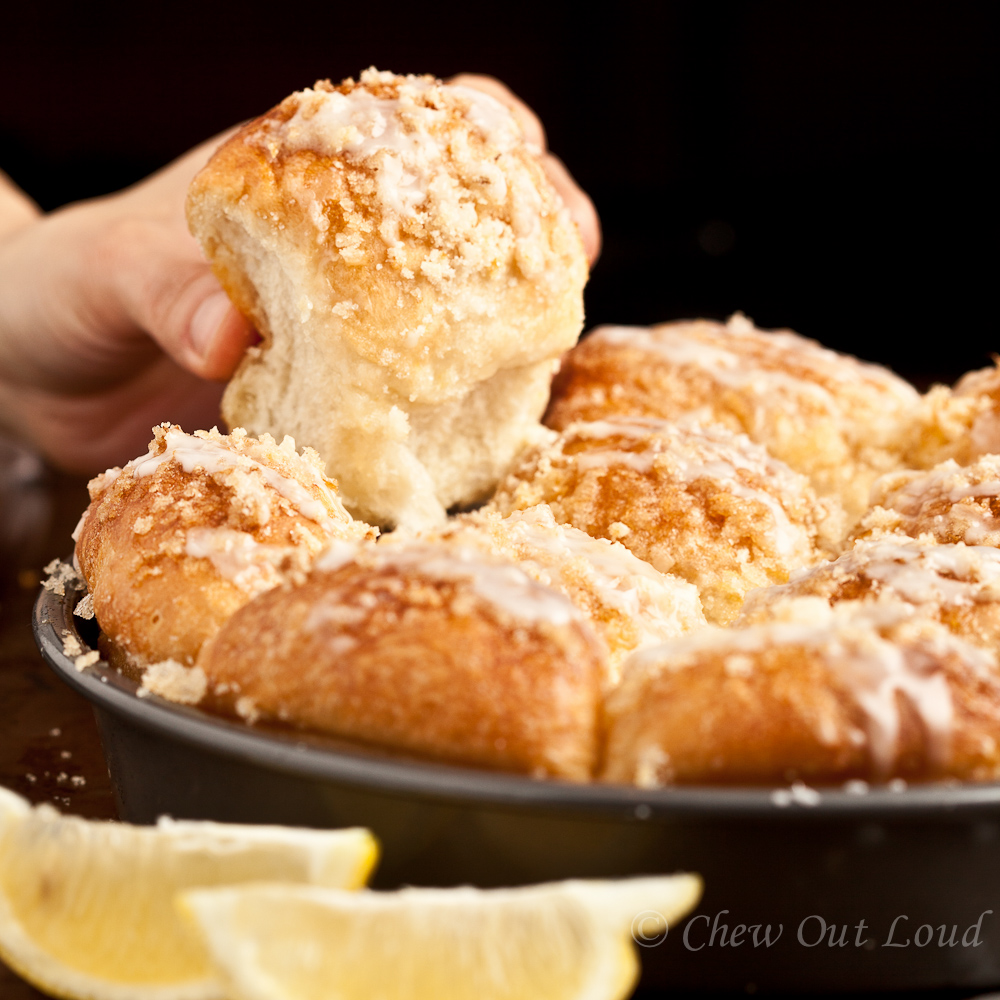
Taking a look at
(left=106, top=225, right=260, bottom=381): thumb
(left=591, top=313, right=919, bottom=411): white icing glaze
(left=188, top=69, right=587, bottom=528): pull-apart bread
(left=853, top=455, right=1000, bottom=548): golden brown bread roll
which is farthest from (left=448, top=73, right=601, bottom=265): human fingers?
(left=853, top=455, right=1000, bottom=548): golden brown bread roll

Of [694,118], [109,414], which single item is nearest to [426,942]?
[109,414]

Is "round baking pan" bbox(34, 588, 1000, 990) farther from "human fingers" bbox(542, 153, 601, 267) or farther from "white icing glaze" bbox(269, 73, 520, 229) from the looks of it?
"human fingers" bbox(542, 153, 601, 267)

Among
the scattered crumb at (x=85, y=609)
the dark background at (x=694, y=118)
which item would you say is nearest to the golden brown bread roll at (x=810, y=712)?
Result: the scattered crumb at (x=85, y=609)

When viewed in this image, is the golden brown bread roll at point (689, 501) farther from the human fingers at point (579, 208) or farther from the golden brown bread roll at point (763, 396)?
the human fingers at point (579, 208)

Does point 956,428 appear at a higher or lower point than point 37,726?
higher

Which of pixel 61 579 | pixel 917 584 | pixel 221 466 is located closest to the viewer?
pixel 917 584

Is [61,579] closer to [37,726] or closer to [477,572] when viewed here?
[37,726]
